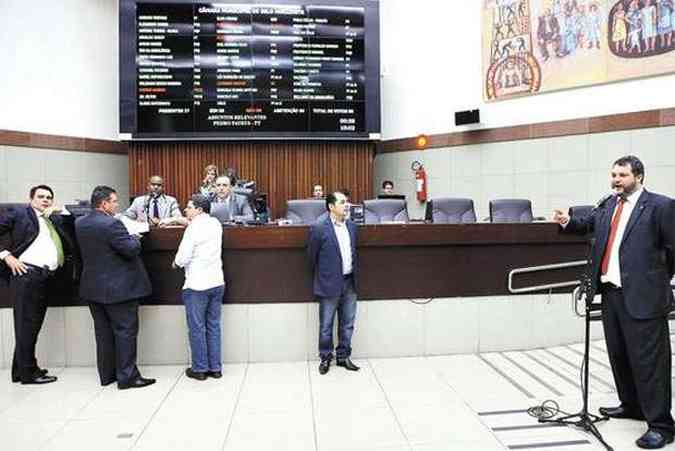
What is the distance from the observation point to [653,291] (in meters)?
3.23

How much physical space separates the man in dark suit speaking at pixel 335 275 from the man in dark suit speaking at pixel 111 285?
1387mm

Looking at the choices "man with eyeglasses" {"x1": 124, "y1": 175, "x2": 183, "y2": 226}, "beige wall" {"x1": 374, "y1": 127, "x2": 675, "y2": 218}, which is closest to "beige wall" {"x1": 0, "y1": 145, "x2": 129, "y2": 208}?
"man with eyeglasses" {"x1": 124, "y1": 175, "x2": 183, "y2": 226}

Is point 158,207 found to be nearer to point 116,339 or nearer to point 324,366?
point 116,339

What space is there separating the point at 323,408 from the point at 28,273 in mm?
2567

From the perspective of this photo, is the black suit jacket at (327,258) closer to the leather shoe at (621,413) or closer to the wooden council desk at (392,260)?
the wooden council desk at (392,260)

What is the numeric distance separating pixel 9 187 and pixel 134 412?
6.13 meters

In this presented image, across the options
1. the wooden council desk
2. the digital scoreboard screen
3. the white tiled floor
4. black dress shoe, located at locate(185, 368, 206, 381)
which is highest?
the digital scoreboard screen

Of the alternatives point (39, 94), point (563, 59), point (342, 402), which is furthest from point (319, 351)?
point (39, 94)

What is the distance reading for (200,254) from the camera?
450cm

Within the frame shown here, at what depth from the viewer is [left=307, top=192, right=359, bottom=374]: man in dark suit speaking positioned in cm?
464

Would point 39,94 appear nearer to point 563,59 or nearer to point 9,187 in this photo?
point 9,187

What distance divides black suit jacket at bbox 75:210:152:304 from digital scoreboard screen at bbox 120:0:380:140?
5.11m

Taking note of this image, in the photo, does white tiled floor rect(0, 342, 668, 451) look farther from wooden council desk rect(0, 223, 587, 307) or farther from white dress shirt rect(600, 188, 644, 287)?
white dress shirt rect(600, 188, 644, 287)

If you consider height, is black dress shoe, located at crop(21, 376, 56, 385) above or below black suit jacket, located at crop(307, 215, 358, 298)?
below
